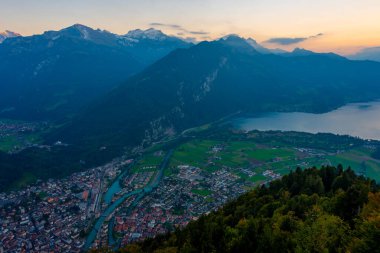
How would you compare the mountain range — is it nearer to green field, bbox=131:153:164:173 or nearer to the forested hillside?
green field, bbox=131:153:164:173

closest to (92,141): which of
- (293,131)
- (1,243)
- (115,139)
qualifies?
(115,139)

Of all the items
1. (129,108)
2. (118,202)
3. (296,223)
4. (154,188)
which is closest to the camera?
(296,223)

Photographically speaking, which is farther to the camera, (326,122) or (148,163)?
(326,122)

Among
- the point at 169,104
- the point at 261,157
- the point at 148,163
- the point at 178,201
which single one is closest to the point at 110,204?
the point at 178,201

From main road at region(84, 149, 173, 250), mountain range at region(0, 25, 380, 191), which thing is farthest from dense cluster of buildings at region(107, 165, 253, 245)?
mountain range at region(0, 25, 380, 191)

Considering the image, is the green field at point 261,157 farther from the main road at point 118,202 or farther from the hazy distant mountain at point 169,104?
the hazy distant mountain at point 169,104

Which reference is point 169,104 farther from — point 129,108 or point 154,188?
point 154,188

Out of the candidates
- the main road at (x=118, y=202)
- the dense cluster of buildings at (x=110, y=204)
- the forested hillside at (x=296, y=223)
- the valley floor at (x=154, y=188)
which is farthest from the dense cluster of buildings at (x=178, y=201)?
the forested hillside at (x=296, y=223)
